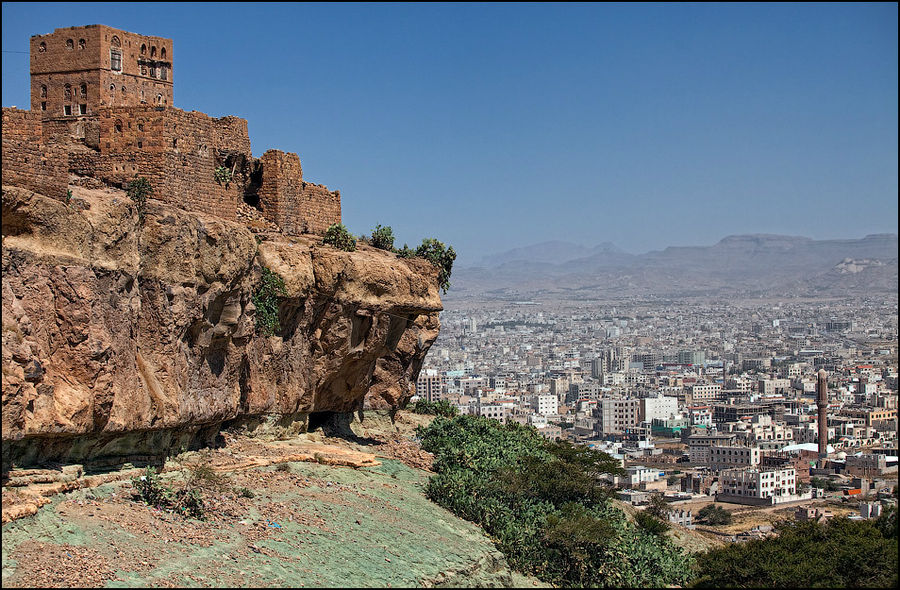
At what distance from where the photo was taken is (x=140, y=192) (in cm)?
1670

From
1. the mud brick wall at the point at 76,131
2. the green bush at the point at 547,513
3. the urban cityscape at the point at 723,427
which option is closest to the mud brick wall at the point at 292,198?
the mud brick wall at the point at 76,131

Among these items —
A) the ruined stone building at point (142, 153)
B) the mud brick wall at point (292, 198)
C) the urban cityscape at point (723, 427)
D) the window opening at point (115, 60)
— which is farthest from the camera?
the urban cityscape at point (723, 427)

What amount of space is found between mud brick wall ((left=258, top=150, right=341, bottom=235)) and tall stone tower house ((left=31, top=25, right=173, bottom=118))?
4.71 m

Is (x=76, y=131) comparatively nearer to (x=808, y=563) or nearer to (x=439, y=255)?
(x=439, y=255)

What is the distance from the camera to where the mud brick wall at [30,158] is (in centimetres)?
1405

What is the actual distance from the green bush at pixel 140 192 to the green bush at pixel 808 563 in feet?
35.8

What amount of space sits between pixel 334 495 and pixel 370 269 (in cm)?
481

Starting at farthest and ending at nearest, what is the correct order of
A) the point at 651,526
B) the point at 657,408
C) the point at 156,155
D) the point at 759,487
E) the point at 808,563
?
1. the point at 657,408
2. the point at 759,487
3. the point at 651,526
4. the point at 808,563
5. the point at 156,155

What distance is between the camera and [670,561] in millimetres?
21281

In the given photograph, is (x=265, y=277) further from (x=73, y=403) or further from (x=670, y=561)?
(x=670, y=561)

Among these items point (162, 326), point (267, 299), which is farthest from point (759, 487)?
point (162, 326)

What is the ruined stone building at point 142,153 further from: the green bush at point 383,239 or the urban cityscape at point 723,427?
the urban cityscape at point 723,427

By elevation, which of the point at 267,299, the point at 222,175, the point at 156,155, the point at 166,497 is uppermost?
the point at 156,155

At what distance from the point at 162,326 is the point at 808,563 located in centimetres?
1115
